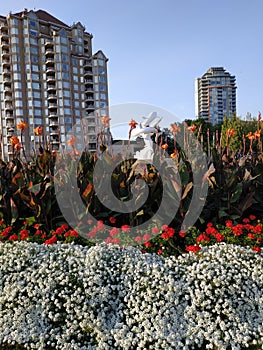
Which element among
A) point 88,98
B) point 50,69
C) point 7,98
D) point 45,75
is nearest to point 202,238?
point 7,98

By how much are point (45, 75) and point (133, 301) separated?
52.0 meters

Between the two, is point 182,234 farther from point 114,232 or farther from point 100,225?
point 100,225

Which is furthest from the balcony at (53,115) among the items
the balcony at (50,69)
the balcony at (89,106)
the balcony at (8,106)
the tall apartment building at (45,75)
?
the balcony at (50,69)

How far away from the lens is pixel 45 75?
164 feet

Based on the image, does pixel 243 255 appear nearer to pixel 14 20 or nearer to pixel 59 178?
pixel 59 178

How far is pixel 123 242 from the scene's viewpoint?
10.5 ft

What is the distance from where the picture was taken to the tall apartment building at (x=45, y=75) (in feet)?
158

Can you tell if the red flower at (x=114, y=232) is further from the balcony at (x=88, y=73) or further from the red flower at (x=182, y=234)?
the balcony at (x=88, y=73)

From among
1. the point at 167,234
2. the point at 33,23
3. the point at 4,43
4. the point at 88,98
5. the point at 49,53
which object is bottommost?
the point at 167,234

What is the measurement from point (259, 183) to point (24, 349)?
2.88 meters

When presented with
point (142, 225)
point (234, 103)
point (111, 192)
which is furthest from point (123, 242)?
point (234, 103)

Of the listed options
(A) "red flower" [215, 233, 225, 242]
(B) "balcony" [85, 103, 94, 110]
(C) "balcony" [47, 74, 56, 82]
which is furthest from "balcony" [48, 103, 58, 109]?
(A) "red flower" [215, 233, 225, 242]

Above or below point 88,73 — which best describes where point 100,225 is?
below

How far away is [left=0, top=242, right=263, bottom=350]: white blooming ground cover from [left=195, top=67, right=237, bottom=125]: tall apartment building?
183 ft
